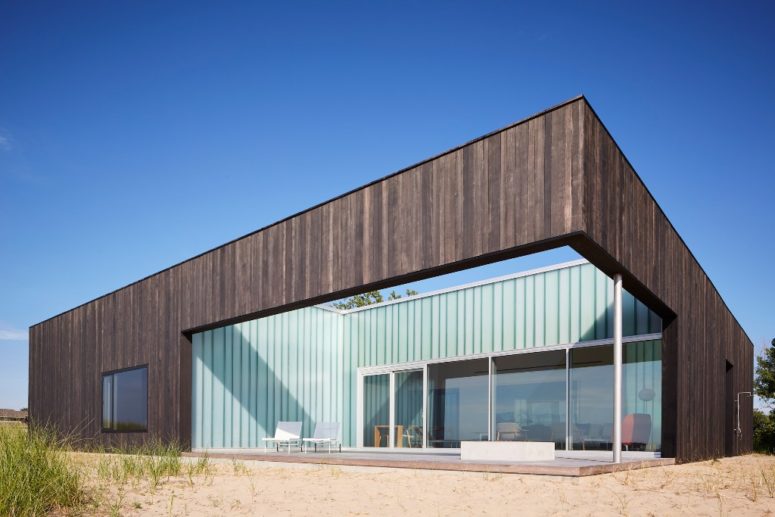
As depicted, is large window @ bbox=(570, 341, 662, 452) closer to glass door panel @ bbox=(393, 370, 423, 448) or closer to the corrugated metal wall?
A: the corrugated metal wall

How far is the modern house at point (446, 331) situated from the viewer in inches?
292

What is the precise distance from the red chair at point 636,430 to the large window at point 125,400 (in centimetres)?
829

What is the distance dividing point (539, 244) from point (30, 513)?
16.1 feet

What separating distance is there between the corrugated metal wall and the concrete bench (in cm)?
336

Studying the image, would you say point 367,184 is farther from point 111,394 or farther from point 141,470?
point 111,394

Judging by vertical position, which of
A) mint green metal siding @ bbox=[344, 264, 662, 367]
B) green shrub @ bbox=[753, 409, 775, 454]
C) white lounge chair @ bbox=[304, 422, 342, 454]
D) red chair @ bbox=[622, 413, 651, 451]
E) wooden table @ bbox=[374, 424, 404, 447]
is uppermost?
mint green metal siding @ bbox=[344, 264, 662, 367]

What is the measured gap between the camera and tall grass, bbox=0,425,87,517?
5.28 meters

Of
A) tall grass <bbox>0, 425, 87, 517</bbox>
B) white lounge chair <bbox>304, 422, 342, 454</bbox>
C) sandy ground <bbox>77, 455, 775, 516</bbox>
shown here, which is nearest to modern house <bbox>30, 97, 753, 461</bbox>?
sandy ground <bbox>77, 455, 775, 516</bbox>

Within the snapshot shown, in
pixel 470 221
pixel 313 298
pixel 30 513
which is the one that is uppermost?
pixel 470 221

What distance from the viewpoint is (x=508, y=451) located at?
838cm

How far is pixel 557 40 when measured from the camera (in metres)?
14.7

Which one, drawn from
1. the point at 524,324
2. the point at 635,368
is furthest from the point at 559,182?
the point at 524,324

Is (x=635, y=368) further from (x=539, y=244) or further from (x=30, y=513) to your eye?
(x=30, y=513)

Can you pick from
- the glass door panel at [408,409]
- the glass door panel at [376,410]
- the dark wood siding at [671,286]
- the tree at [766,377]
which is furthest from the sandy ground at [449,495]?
the tree at [766,377]
